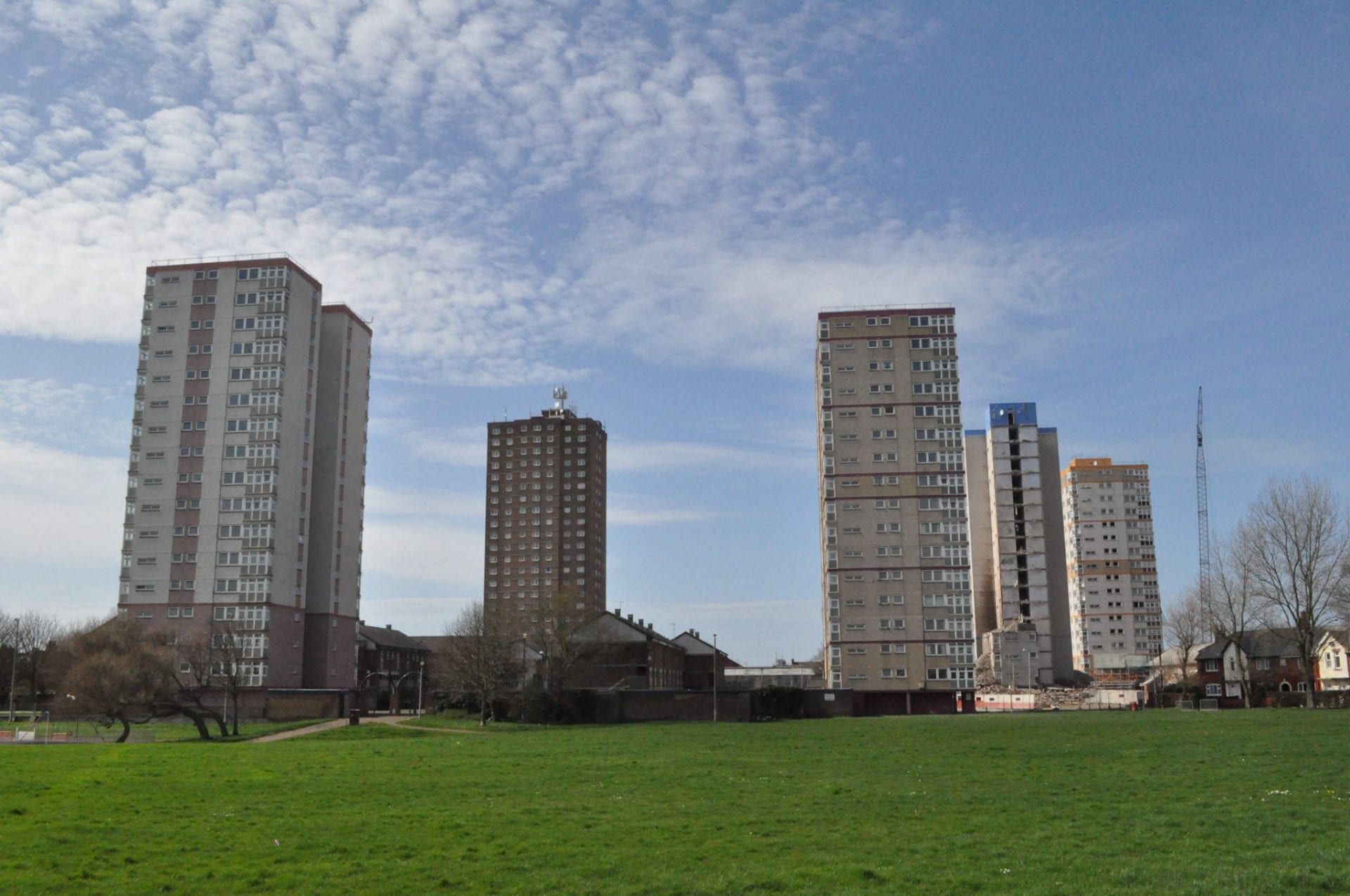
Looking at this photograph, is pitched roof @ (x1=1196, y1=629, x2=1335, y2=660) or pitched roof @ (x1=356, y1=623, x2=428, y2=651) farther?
pitched roof @ (x1=356, y1=623, x2=428, y2=651)

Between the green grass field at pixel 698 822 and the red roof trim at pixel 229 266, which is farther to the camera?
the red roof trim at pixel 229 266

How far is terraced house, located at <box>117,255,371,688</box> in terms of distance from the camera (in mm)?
113125

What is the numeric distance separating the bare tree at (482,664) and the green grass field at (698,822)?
44.4 m

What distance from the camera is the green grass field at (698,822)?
17609mm

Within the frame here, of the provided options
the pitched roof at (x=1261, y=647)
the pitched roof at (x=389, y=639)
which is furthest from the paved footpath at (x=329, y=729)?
the pitched roof at (x=1261, y=647)

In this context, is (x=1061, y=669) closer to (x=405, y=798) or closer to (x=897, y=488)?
(x=897, y=488)

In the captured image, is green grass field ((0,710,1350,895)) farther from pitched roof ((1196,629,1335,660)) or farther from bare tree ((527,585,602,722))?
pitched roof ((1196,629,1335,660))

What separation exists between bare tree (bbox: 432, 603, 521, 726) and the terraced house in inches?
Result: 846

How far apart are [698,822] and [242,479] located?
102 metres

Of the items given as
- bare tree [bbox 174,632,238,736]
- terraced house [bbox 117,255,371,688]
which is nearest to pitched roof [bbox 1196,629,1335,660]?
terraced house [bbox 117,255,371,688]

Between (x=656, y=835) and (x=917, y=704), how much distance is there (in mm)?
104835

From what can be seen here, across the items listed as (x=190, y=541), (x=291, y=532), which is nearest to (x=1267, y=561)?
(x=291, y=532)

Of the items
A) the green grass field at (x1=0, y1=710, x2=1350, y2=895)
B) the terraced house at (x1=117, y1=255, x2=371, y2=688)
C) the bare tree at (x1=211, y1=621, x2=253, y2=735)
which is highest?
the terraced house at (x1=117, y1=255, x2=371, y2=688)

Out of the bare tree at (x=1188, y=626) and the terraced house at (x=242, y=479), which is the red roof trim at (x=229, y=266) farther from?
the bare tree at (x=1188, y=626)
